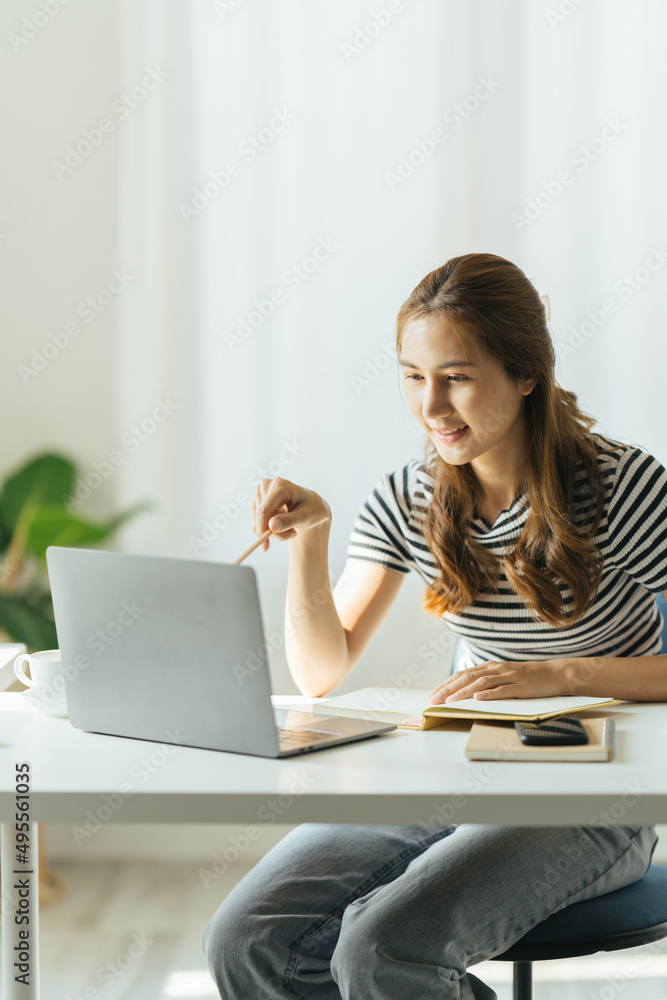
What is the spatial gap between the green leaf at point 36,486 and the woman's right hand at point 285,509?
3.75ft

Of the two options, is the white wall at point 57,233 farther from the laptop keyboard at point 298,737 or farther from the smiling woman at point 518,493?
the laptop keyboard at point 298,737

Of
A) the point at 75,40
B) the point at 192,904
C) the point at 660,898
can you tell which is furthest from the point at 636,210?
the point at 192,904

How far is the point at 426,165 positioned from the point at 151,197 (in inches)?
26.2

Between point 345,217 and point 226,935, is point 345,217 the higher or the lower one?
the higher one

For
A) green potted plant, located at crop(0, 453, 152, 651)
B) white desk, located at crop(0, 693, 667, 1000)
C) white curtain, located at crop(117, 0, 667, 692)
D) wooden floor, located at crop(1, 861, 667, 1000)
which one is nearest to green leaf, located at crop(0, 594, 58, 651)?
green potted plant, located at crop(0, 453, 152, 651)

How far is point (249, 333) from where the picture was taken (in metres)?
2.38

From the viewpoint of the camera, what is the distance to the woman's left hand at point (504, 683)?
1175 mm

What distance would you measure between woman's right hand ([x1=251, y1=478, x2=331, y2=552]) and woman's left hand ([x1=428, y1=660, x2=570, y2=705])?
309 millimetres

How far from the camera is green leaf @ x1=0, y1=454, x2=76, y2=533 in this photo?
236cm

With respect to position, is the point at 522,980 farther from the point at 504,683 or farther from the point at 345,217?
the point at 345,217

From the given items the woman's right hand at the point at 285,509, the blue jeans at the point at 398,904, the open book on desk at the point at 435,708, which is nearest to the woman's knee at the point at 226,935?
the blue jeans at the point at 398,904

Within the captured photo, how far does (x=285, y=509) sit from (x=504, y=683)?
38cm

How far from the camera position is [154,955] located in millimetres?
2066

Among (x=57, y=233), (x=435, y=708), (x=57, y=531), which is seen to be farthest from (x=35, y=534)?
(x=435, y=708)
